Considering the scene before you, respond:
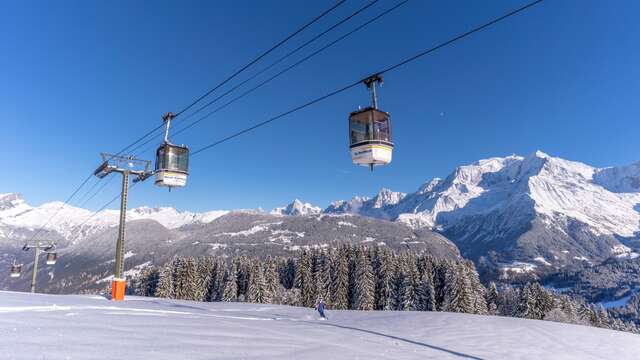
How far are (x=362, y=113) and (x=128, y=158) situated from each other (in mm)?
20793

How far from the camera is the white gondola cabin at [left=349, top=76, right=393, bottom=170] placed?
19.8m

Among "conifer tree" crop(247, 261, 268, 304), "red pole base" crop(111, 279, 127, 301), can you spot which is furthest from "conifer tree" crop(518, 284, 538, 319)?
"red pole base" crop(111, 279, 127, 301)

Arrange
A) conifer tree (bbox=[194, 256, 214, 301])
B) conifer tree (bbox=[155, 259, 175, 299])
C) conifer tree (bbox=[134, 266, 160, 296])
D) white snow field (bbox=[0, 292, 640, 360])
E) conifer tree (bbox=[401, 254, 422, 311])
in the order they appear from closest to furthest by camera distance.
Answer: white snow field (bbox=[0, 292, 640, 360]) < conifer tree (bbox=[401, 254, 422, 311]) < conifer tree (bbox=[155, 259, 175, 299]) < conifer tree (bbox=[194, 256, 214, 301]) < conifer tree (bbox=[134, 266, 160, 296])

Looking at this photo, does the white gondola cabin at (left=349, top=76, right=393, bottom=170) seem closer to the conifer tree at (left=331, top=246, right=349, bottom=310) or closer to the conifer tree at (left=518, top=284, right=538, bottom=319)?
the conifer tree at (left=518, top=284, right=538, bottom=319)

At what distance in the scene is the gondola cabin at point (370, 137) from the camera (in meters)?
19.8

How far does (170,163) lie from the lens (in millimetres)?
28547

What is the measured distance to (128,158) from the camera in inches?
1236

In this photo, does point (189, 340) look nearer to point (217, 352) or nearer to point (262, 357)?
point (217, 352)

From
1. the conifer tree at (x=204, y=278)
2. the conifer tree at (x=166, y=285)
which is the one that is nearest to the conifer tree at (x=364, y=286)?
the conifer tree at (x=204, y=278)

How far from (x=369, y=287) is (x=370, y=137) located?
57.7 m

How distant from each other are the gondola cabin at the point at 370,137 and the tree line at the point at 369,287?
49820mm

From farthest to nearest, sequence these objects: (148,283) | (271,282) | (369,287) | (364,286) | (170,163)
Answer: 1. (148,283)
2. (271,282)
3. (369,287)
4. (364,286)
5. (170,163)

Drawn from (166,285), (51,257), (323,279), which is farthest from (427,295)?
(51,257)

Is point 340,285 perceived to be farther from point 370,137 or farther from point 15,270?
point 370,137
